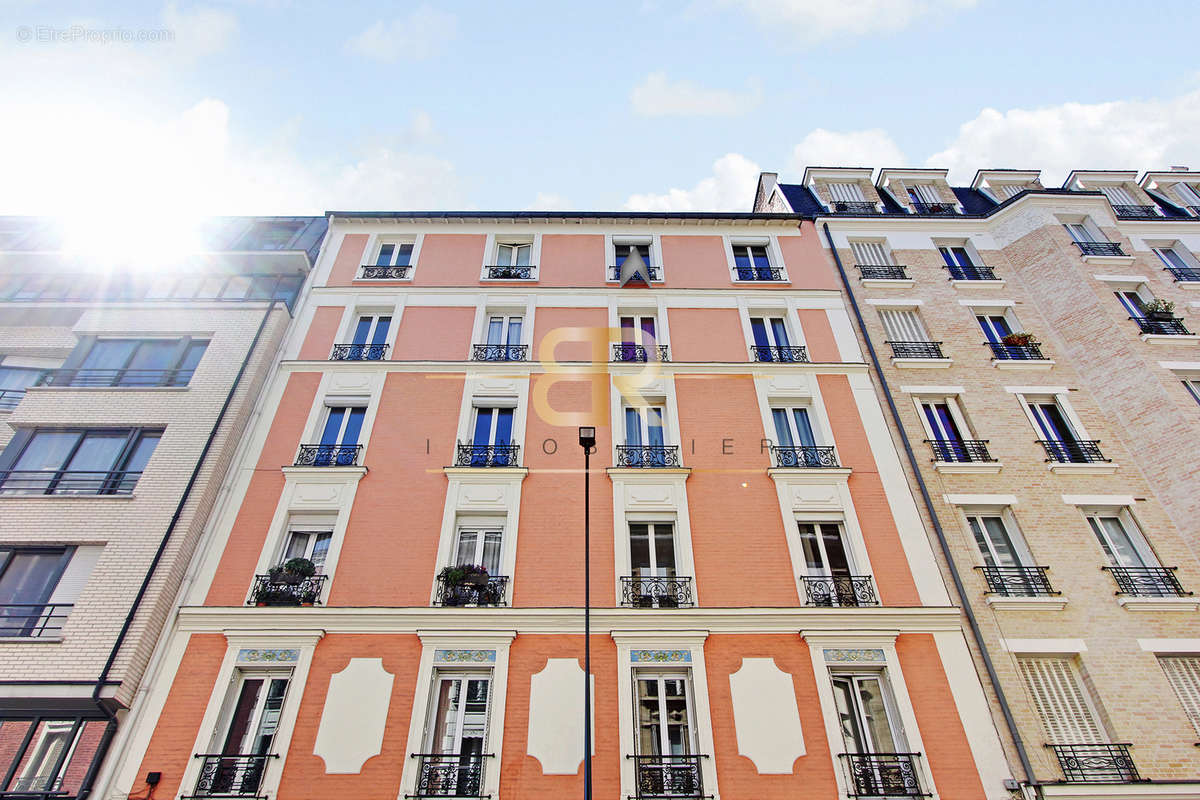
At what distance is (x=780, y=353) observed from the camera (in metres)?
16.7

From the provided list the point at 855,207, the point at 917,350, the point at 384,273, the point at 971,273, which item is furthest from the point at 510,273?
the point at 971,273

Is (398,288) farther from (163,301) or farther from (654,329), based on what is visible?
(654,329)

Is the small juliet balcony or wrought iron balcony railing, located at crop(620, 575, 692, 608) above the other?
the small juliet balcony

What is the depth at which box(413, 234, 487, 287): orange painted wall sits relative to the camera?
18.5 metres

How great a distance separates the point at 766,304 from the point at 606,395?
5.87 meters

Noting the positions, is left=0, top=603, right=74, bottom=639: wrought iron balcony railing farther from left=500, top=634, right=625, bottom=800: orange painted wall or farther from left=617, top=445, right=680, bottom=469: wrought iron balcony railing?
left=617, top=445, right=680, bottom=469: wrought iron balcony railing

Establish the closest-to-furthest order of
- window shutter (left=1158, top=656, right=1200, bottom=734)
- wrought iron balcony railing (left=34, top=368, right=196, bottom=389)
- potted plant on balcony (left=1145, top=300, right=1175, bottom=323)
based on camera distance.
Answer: window shutter (left=1158, top=656, right=1200, bottom=734) < wrought iron balcony railing (left=34, top=368, right=196, bottom=389) < potted plant on balcony (left=1145, top=300, right=1175, bottom=323)

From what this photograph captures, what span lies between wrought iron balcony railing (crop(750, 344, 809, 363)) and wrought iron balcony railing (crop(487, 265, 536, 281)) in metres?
6.97

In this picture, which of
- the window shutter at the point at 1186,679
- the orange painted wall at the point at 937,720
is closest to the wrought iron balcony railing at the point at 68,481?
the orange painted wall at the point at 937,720

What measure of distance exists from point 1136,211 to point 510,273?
2112 cm

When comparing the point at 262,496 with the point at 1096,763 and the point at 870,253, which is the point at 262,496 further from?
the point at 870,253

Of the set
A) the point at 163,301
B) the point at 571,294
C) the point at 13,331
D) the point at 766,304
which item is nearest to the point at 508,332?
the point at 571,294

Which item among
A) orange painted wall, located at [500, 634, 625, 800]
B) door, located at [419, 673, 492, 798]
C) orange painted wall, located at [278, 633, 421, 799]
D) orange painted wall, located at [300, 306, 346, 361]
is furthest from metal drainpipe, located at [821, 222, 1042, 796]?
orange painted wall, located at [300, 306, 346, 361]

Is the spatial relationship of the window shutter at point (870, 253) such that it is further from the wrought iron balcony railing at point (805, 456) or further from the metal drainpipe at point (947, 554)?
the wrought iron balcony railing at point (805, 456)
